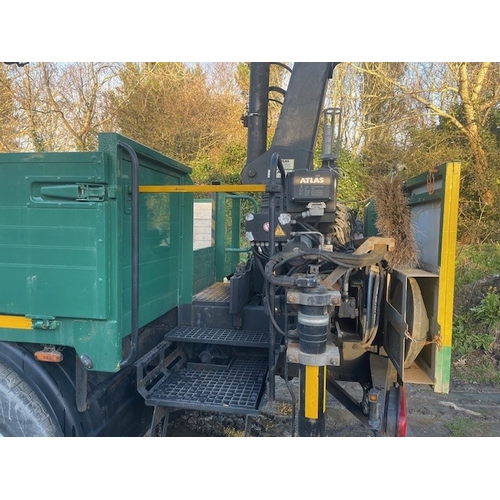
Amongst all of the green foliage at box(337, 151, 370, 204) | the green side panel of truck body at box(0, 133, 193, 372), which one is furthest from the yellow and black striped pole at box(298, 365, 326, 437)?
the green foliage at box(337, 151, 370, 204)

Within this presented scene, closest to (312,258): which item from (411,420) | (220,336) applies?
(220,336)

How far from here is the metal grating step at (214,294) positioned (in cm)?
345

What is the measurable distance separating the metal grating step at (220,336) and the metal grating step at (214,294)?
0.96ft

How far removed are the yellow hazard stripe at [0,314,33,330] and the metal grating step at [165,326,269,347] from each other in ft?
3.52

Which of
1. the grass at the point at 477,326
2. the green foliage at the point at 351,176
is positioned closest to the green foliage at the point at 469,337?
the grass at the point at 477,326

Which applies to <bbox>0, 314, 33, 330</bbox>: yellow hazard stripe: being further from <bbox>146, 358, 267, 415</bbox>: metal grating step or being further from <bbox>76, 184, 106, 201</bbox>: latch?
<bbox>146, 358, 267, 415</bbox>: metal grating step

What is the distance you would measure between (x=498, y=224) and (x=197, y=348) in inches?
293

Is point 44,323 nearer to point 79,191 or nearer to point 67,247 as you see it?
point 67,247

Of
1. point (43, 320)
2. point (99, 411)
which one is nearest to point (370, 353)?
point (99, 411)

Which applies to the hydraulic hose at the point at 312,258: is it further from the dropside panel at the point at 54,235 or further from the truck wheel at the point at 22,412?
the truck wheel at the point at 22,412

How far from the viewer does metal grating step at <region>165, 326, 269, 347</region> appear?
9.62ft

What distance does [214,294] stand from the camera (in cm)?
376

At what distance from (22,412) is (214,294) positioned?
189 cm

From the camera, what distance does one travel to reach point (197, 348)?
326cm
